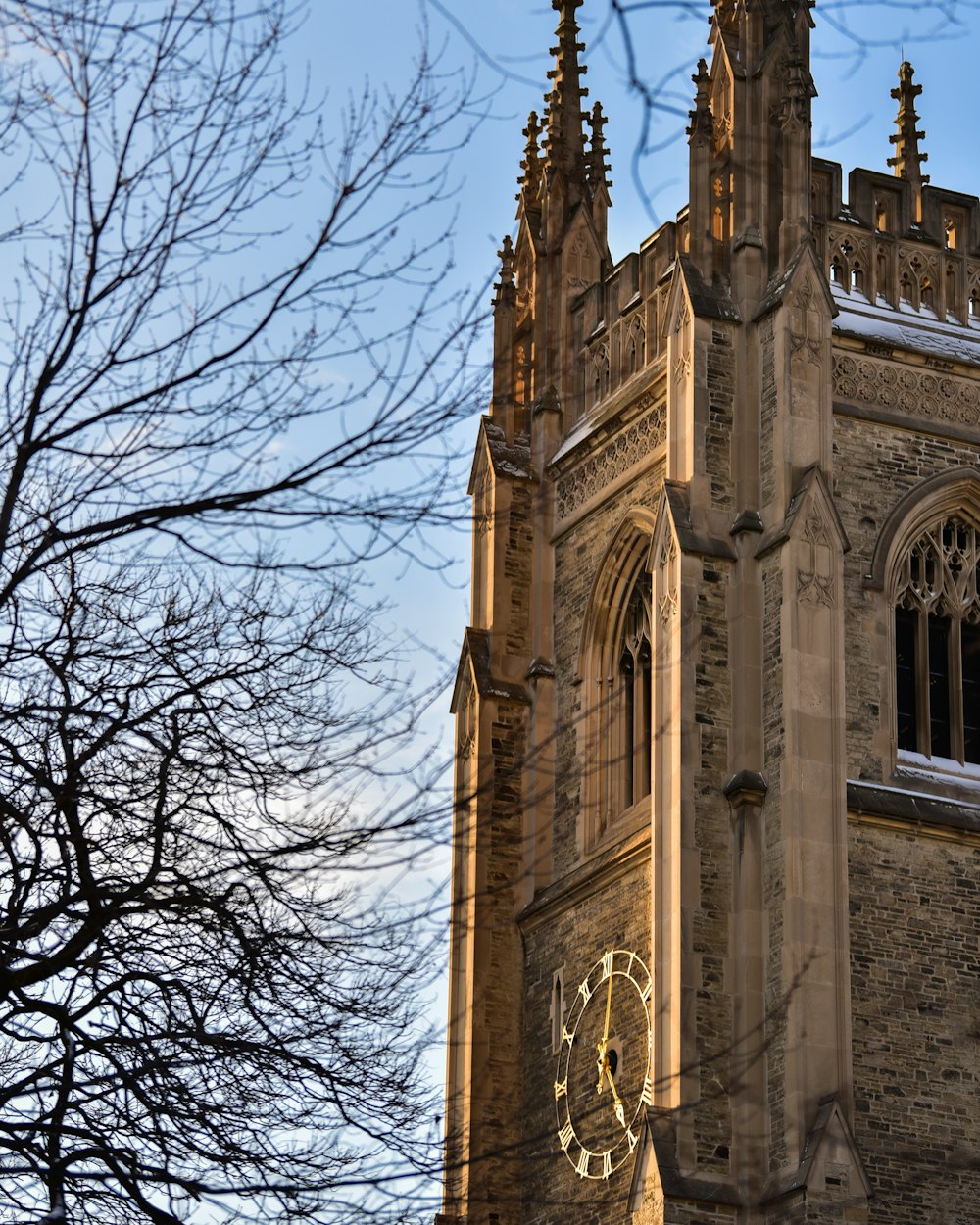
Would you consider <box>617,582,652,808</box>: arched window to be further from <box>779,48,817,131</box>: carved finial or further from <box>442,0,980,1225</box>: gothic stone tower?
<box>779,48,817,131</box>: carved finial

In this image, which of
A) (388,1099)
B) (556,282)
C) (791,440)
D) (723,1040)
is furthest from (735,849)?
(388,1099)

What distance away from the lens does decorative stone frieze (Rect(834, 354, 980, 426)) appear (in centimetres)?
2892

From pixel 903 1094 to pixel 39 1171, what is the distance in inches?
592

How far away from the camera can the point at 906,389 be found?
1152 inches

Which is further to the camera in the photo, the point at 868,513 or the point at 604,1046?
the point at 868,513

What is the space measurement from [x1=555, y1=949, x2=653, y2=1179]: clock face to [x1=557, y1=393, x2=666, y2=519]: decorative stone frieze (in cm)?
550

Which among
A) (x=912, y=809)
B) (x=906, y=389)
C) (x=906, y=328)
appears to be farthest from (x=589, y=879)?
(x=906, y=328)

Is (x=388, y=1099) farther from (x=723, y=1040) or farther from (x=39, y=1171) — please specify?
(x=723, y=1040)

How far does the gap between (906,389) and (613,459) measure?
3.55m

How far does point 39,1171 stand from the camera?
1198 centimetres

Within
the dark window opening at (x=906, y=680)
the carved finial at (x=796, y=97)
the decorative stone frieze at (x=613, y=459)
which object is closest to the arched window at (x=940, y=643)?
the dark window opening at (x=906, y=680)

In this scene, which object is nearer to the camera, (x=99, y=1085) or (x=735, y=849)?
(x=99, y=1085)

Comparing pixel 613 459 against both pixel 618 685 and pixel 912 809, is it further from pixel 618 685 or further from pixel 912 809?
pixel 912 809

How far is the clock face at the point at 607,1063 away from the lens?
89.2 feet
